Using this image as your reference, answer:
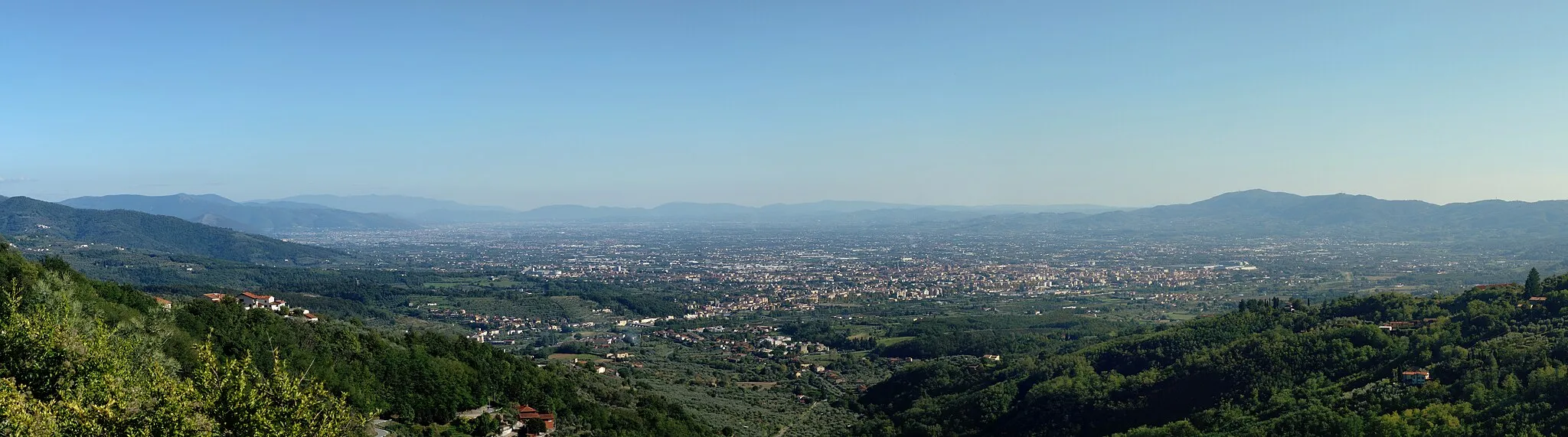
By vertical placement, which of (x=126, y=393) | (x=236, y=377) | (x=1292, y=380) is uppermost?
(x=236, y=377)

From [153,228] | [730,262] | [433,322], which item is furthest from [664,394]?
[153,228]

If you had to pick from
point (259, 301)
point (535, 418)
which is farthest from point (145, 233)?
point (535, 418)

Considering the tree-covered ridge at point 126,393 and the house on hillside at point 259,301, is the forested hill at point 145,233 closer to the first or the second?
the house on hillside at point 259,301

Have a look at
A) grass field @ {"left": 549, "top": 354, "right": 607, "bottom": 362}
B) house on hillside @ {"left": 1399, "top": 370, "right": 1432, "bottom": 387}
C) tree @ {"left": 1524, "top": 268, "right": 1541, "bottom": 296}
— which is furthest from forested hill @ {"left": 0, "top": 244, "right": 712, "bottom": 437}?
tree @ {"left": 1524, "top": 268, "right": 1541, "bottom": 296}

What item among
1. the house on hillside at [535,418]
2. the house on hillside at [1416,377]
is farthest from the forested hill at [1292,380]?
the house on hillside at [535,418]

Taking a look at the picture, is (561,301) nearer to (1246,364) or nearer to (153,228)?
(1246,364)

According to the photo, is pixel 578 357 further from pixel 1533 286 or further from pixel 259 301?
pixel 1533 286
